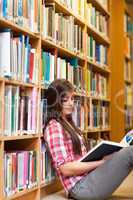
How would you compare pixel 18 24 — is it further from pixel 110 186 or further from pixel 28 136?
pixel 110 186

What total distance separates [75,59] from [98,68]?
2.48 feet

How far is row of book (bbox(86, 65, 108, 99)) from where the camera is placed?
138 inches

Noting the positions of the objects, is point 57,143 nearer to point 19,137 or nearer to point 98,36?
point 19,137

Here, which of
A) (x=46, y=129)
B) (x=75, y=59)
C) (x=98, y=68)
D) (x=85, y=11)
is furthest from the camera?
(x=98, y=68)

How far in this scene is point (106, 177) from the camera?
232cm

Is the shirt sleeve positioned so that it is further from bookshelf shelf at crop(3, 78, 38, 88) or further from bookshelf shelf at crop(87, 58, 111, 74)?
bookshelf shelf at crop(87, 58, 111, 74)

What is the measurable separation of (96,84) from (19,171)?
5.73ft

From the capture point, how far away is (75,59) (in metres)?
3.17

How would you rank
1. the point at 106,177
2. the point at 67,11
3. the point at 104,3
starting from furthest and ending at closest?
the point at 104,3
the point at 67,11
the point at 106,177

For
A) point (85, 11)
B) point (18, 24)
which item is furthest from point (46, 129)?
point (85, 11)

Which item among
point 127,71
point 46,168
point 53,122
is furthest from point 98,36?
point 46,168

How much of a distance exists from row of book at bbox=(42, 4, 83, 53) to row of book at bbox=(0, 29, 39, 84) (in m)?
0.26

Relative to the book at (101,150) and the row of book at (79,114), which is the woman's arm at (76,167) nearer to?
the book at (101,150)

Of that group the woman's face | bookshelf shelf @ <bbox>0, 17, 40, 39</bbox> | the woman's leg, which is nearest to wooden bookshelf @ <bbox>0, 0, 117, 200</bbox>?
bookshelf shelf @ <bbox>0, 17, 40, 39</bbox>
